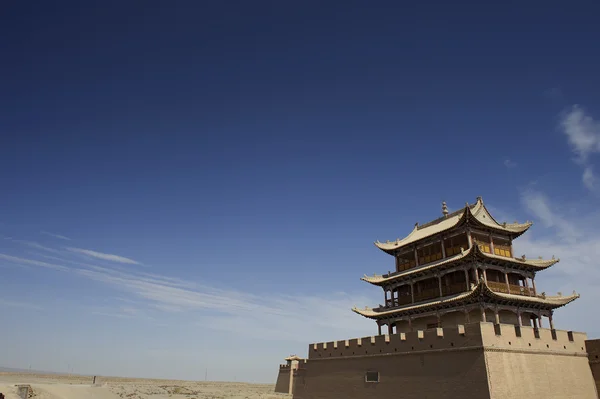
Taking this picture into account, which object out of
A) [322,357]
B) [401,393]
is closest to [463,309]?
[401,393]

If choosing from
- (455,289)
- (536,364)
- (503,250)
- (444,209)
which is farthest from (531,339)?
(444,209)

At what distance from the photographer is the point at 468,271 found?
89.5 feet

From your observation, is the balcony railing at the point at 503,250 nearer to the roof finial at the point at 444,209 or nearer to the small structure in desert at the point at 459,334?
the small structure in desert at the point at 459,334

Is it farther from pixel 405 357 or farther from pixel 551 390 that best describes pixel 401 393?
pixel 551 390

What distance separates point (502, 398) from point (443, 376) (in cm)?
303

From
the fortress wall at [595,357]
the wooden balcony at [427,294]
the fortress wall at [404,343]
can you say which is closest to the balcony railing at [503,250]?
the wooden balcony at [427,294]

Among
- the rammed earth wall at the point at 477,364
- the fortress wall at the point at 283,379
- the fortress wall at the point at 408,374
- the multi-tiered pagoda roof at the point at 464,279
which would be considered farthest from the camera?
the fortress wall at the point at 283,379

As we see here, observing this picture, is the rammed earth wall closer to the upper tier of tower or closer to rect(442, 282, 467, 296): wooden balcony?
rect(442, 282, 467, 296): wooden balcony

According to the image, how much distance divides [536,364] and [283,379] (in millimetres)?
25549

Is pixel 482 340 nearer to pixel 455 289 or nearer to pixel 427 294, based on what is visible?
pixel 455 289

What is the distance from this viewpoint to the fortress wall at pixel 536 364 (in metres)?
20.2

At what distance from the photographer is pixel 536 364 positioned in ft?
70.9

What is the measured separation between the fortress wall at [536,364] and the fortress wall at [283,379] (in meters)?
23.3

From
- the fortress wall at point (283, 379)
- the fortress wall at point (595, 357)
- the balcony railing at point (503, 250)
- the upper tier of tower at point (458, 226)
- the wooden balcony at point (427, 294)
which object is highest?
the upper tier of tower at point (458, 226)
